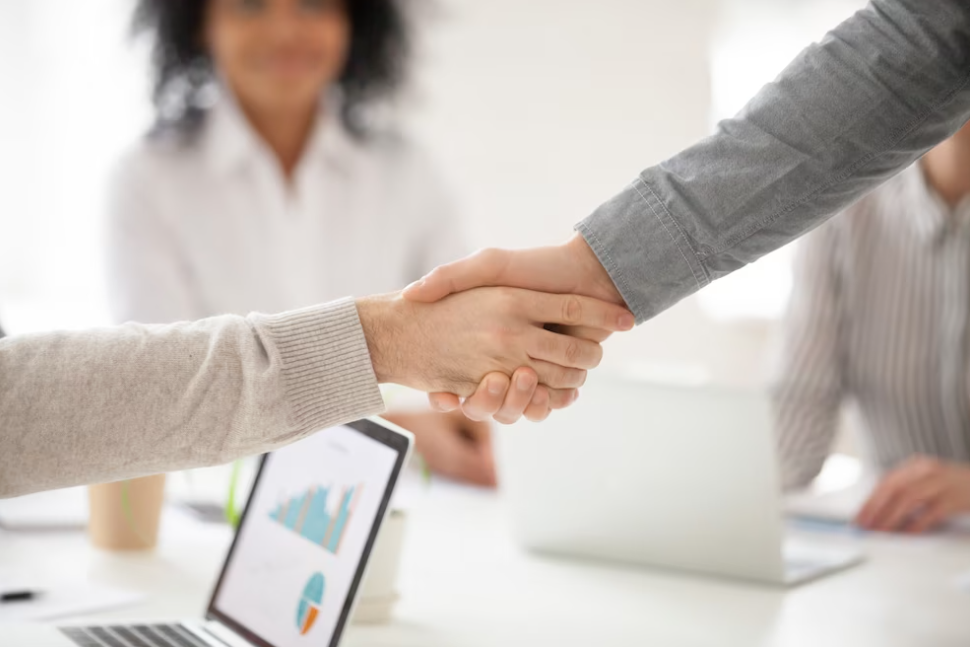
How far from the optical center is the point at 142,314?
2.41m

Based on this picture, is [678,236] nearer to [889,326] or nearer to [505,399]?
[505,399]

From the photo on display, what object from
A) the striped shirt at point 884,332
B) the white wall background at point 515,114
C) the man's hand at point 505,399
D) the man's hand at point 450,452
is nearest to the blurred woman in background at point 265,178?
the man's hand at point 450,452

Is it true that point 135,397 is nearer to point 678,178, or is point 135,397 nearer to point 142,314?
point 678,178

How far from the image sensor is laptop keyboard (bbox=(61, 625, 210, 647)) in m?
1.11

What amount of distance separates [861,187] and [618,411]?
0.43 meters

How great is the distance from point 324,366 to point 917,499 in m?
1.08

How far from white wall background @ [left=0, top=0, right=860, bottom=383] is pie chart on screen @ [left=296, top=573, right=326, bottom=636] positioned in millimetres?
3345

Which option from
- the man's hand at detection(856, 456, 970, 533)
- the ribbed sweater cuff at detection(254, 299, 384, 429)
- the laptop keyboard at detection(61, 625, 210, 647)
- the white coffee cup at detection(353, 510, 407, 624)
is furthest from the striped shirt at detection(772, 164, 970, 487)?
the laptop keyboard at detection(61, 625, 210, 647)

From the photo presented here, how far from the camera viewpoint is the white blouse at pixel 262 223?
8.25 ft

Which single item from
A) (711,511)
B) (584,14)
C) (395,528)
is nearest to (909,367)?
(711,511)

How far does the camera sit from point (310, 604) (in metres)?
1.12

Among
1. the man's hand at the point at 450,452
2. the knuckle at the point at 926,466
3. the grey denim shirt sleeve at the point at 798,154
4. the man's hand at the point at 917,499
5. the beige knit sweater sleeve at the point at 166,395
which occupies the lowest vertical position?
the man's hand at the point at 917,499

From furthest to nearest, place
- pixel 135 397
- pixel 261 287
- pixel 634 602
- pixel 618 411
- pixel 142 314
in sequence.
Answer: pixel 261 287, pixel 142 314, pixel 618 411, pixel 634 602, pixel 135 397

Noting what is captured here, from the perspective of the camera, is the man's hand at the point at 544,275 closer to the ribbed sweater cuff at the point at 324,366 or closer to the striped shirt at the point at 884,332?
the ribbed sweater cuff at the point at 324,366
